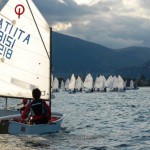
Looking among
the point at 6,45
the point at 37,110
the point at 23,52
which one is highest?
the point at 6,45

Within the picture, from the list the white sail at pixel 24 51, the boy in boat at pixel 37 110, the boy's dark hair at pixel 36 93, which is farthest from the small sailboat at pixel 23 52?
the boy's dark hair at pixel 36 93

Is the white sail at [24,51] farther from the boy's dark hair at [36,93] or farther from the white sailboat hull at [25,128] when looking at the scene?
the boy's dark hair at [36,93]

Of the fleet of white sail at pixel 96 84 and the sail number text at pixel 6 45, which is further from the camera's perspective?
the fleet of white sail at pixel 96 84

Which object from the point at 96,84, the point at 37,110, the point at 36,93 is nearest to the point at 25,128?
the point at 37,110

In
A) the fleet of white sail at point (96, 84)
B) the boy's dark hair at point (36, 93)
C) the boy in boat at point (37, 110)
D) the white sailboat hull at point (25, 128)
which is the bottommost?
the white sailboat hull at point (25, 128)

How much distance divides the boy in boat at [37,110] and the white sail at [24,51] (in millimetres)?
4033

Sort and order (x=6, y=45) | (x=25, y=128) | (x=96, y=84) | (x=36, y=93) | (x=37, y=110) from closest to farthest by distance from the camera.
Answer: (x=36, y=93) → (x=37, y=110) → (x=25, y=128) → (x=6, y=45) → (x=96, y=84)

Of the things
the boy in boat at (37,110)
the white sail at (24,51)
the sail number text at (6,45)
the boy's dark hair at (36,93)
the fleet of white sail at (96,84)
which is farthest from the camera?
the fleet of white sail at (96,84)

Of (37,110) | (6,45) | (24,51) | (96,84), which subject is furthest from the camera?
(96,84)

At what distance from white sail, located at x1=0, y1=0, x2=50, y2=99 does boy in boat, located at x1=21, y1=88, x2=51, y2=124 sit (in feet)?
13.2

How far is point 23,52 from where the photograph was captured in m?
28.0

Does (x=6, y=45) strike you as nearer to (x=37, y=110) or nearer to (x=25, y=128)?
(x=37, y=110)

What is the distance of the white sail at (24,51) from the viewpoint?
2752 cm

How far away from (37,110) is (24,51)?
596 centimetres
